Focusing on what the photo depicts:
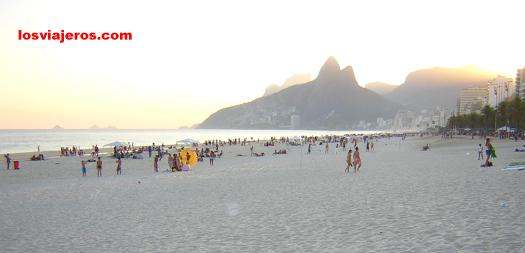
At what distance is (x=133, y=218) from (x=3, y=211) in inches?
200

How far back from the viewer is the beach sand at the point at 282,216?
8422mm

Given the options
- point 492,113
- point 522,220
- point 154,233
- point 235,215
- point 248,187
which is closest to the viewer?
point 522,220

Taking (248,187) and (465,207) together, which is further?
(248,187)

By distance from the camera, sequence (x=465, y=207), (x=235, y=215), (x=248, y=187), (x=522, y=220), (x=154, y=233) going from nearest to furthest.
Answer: (x=522, y=220) → (x=154, y=233) → (x=465, y=207) → (x=235, y=215) → (x=248, y=187)

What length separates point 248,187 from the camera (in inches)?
706

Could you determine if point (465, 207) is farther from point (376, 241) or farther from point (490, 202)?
point (376, 241)

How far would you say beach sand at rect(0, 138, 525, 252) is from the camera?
27.6 ft

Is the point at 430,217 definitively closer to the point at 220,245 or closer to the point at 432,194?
the point at 432,194

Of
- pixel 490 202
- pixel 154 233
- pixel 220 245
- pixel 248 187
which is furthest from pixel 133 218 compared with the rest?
pixel 490 202

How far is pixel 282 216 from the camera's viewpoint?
448 inches

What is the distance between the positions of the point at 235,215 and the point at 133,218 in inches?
112

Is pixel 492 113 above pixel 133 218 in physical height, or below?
above

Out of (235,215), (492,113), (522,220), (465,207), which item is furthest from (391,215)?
(492,113)

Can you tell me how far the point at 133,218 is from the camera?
39.3ft
